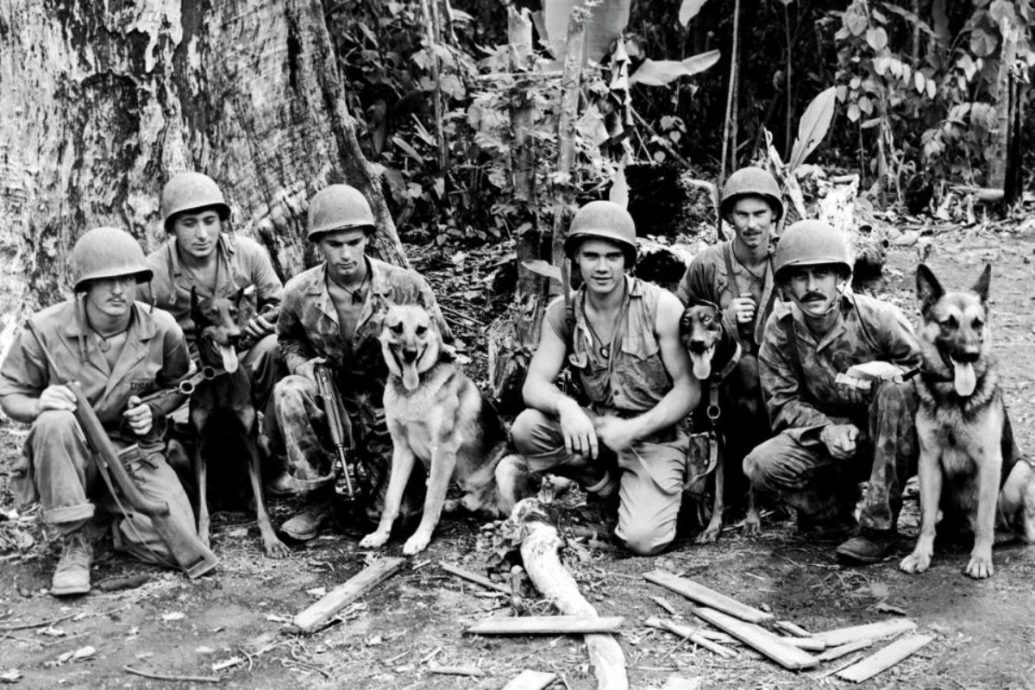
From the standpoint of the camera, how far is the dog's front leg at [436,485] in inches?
237

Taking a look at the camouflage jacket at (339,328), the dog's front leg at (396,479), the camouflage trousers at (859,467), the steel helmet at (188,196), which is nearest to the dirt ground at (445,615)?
the dog's front leg at (396,479)

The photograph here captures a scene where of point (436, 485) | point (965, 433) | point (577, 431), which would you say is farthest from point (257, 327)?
point (965, 433)

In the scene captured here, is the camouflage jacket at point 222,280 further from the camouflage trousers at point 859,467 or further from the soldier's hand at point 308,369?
the camouflage trousers at point 859,467


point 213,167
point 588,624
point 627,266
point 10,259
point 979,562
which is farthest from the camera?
point 213,167

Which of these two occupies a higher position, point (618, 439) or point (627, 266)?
point (627, 266)

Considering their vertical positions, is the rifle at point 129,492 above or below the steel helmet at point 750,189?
below

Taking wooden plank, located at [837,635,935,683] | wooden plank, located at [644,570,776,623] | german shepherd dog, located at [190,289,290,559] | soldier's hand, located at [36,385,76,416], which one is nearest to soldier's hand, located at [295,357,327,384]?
german shepherd dog, located at [190,289,290,559]

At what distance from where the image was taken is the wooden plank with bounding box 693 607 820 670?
15.0 ft

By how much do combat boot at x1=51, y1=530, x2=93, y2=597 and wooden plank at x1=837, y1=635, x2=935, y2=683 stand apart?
366cm

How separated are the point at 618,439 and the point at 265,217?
349 centimetres

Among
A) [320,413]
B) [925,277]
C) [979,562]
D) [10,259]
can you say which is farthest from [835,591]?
[10,259]

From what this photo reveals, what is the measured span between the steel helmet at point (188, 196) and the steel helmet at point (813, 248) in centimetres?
330

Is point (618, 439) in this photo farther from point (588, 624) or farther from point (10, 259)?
point (10, 259)

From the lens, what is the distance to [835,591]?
208 inches
